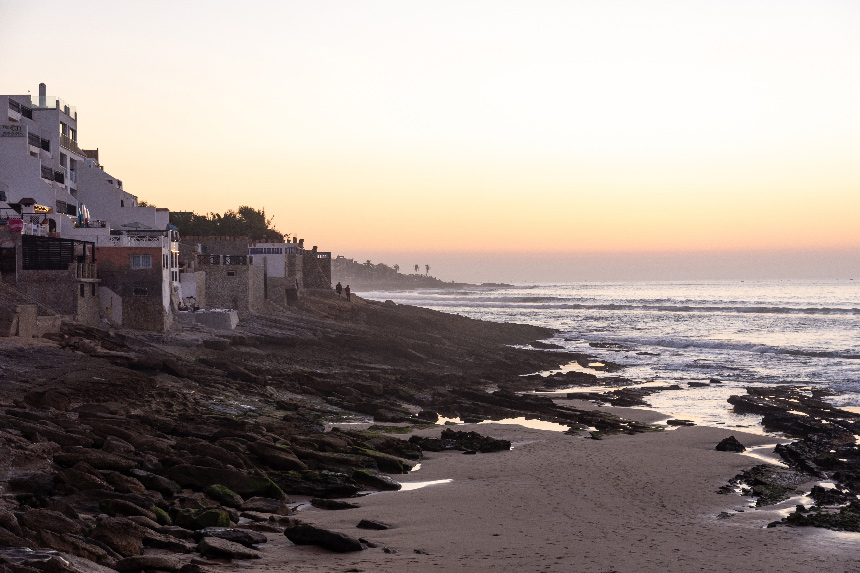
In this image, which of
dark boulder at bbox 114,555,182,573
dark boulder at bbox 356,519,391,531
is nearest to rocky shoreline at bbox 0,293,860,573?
dark boulder at bbox 114,555,182,573

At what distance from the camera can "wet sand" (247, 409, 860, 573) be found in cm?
1395

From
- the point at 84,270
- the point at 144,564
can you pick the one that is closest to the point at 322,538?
the point at 144,564

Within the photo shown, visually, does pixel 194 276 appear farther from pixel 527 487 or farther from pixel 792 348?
pixel 792 348

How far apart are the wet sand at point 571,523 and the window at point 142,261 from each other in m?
24.2

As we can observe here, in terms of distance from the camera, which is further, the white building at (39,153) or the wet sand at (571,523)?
the white building at (39,153)

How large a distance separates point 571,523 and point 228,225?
74764mm

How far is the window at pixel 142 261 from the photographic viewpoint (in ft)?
136

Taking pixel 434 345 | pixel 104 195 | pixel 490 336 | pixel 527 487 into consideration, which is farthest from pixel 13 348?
pixel 490 336

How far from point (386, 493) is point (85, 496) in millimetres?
6897

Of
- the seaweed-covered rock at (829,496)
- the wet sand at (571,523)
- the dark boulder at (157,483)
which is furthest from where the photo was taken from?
the seaweed-covered rock at (829,496)

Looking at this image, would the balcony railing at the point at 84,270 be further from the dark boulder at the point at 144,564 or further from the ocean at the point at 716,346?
the dark boulder at the point at 144,564

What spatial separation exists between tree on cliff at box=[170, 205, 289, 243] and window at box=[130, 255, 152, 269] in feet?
108

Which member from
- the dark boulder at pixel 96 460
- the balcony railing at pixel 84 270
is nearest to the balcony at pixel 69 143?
the balcony railing at pixel 84 270

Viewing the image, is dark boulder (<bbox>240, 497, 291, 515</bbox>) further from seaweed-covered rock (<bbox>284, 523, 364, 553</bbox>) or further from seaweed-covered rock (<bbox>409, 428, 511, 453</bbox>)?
seaweed-covered rock (<bbox>409, 428, 511, 453</bbox>)
